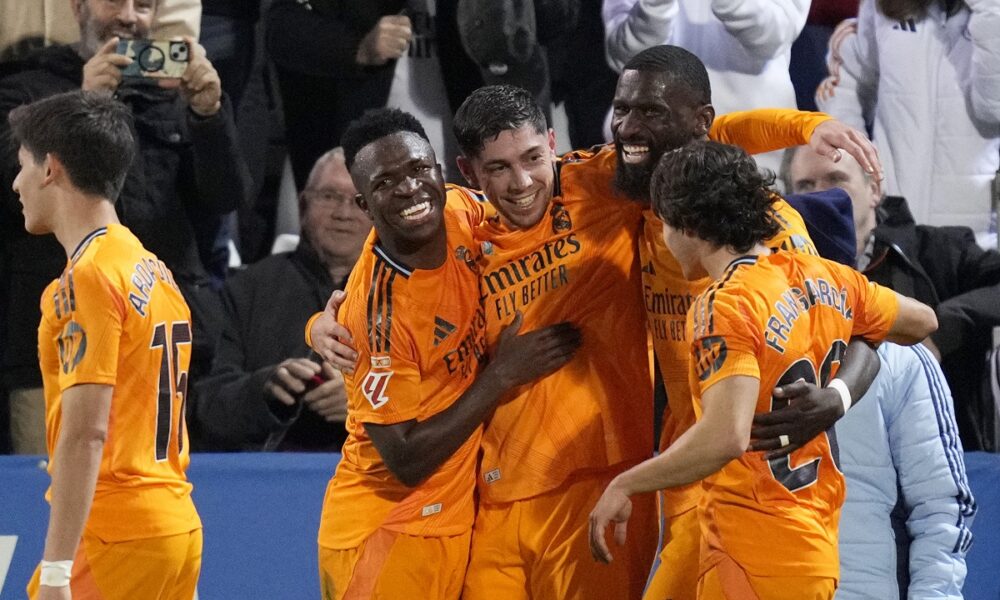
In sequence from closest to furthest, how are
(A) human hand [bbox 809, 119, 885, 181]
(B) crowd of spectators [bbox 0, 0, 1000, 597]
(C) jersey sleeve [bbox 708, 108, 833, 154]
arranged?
(A) human hand [bbox 809, 119, 885, 181] < (C) jersey sleeve [bbox 708, 108, 833, 154] < (B) crowd of spectators [bbox 0, 0, 1000, 597]

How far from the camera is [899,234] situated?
19.4 feet

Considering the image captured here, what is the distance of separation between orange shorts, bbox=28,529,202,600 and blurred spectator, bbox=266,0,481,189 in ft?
8.71

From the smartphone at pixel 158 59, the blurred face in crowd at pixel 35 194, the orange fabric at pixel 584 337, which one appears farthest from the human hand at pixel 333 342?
the smartphone at pixel 158 59

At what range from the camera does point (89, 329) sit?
4.23m

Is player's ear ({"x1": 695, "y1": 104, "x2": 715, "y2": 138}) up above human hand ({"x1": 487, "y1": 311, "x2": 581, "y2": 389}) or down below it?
above

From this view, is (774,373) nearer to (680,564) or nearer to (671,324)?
(671,324)

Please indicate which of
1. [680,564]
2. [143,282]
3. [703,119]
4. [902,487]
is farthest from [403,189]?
[902,487]

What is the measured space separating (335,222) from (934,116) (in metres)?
2.58

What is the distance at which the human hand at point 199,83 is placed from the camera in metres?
6.09

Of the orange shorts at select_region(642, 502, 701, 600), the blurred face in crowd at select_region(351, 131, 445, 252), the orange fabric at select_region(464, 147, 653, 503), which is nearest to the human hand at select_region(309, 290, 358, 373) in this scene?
the blurred face in crowd at select_region(351, 131, 445, 252)

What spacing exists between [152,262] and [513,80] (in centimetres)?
219

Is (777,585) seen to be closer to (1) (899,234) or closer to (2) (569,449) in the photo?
(2) (569,449)

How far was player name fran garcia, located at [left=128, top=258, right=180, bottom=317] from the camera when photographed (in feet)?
14.3

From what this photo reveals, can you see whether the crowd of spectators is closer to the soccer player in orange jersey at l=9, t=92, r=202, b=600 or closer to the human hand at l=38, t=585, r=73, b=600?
the soccer player in orange jersey at l=9, t=92, r=202, b=600
